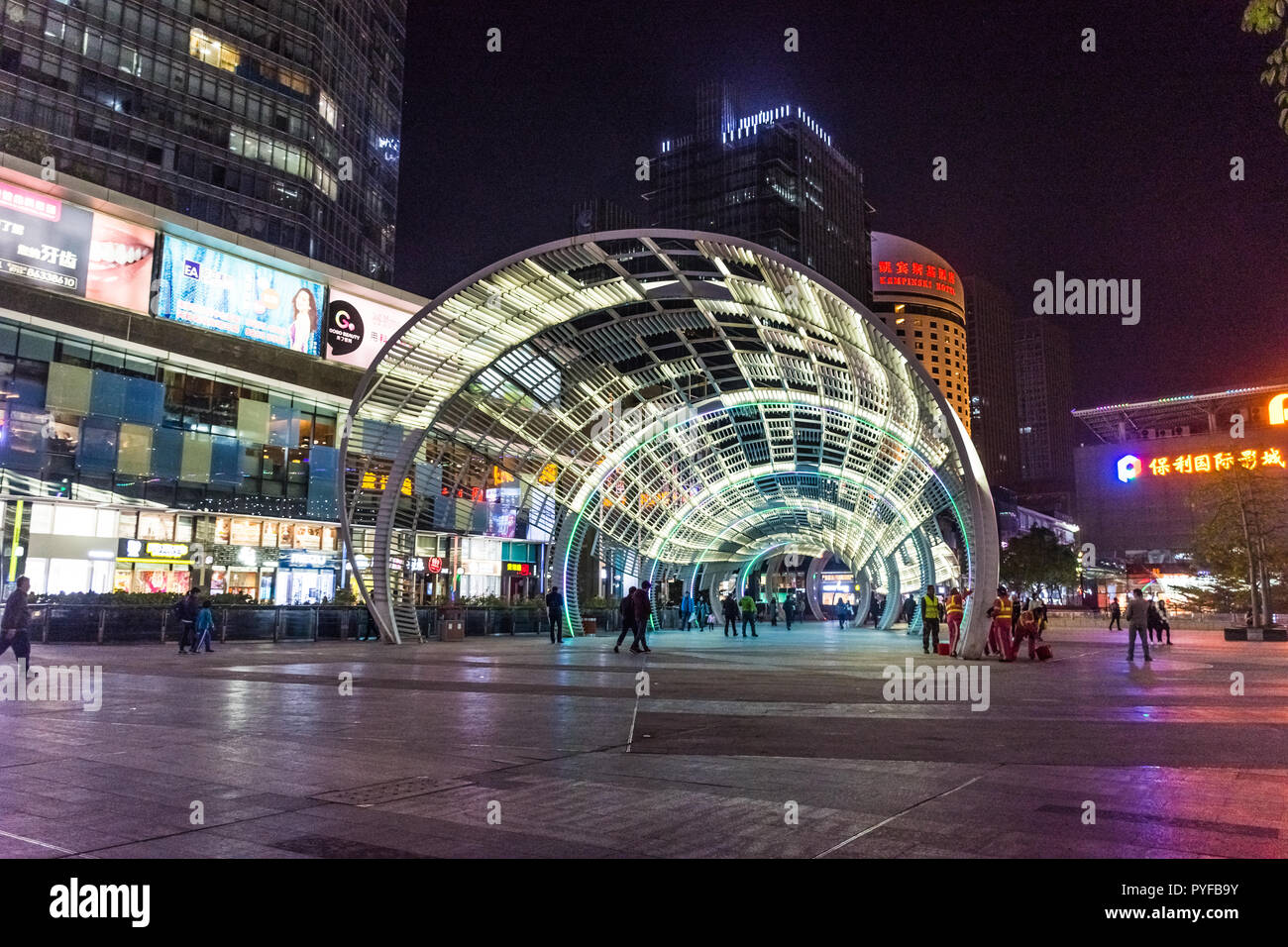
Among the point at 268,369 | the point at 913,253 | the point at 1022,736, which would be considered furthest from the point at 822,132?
the point at 1022,736

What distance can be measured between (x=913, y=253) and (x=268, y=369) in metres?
156

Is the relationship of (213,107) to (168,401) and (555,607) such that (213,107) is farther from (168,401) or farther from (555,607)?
(555,607)

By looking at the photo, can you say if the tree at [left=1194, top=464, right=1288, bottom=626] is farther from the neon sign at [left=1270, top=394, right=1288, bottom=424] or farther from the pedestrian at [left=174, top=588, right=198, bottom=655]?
the neon sign at [left=1270, top=394, right=1288, bottom=424]

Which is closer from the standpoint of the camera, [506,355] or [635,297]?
[635,297]

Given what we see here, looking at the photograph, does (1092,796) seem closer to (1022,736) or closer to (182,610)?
(1022,736)

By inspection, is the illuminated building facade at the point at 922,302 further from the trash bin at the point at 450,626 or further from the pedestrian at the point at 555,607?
the pedestrian at the point at 555,607

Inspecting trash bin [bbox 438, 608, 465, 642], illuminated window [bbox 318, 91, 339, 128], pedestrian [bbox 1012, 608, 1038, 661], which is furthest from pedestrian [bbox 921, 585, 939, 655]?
illuminated window [bbox 318, 91, 339, 128]

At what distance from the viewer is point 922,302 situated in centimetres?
18175

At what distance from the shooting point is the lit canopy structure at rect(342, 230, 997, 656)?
21031mm

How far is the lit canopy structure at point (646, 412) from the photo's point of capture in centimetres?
2103

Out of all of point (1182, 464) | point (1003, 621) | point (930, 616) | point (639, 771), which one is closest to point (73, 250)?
point (930, 616)

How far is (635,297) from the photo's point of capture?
2303 cm

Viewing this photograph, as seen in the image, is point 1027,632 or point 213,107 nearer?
point 1027,632

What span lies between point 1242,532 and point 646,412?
87.8ft
